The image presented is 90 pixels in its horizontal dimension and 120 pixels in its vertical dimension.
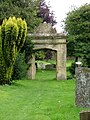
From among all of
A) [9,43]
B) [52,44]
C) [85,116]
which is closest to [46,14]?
[52,44]

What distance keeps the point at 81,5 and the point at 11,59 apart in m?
18.7

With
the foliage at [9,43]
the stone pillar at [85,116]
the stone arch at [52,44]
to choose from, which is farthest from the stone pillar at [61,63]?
the stone pillar at [85,116]

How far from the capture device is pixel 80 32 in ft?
129

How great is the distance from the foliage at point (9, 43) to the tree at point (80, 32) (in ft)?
47.3

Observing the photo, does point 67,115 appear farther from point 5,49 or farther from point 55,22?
point 55,22

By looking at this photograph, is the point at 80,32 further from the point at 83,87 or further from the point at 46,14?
Result: the point at 83,87

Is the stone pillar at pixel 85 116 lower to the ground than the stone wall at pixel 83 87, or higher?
higher

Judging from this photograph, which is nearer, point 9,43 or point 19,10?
point 9,43

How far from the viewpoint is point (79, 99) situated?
1226 centimetres

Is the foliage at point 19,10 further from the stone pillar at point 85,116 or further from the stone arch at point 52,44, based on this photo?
the stone pillar at point 85,116

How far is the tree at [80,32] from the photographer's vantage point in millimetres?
37938

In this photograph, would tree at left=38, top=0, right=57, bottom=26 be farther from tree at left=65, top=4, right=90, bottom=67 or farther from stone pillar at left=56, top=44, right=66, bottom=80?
stone pillar at left=56, top=44, right=66, bottom=80

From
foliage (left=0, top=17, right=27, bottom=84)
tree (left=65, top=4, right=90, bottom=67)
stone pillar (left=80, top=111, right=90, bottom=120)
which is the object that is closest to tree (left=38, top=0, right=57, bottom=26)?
tree (left=65, top=4, right=90, bottom=67)

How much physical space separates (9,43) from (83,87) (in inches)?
468
